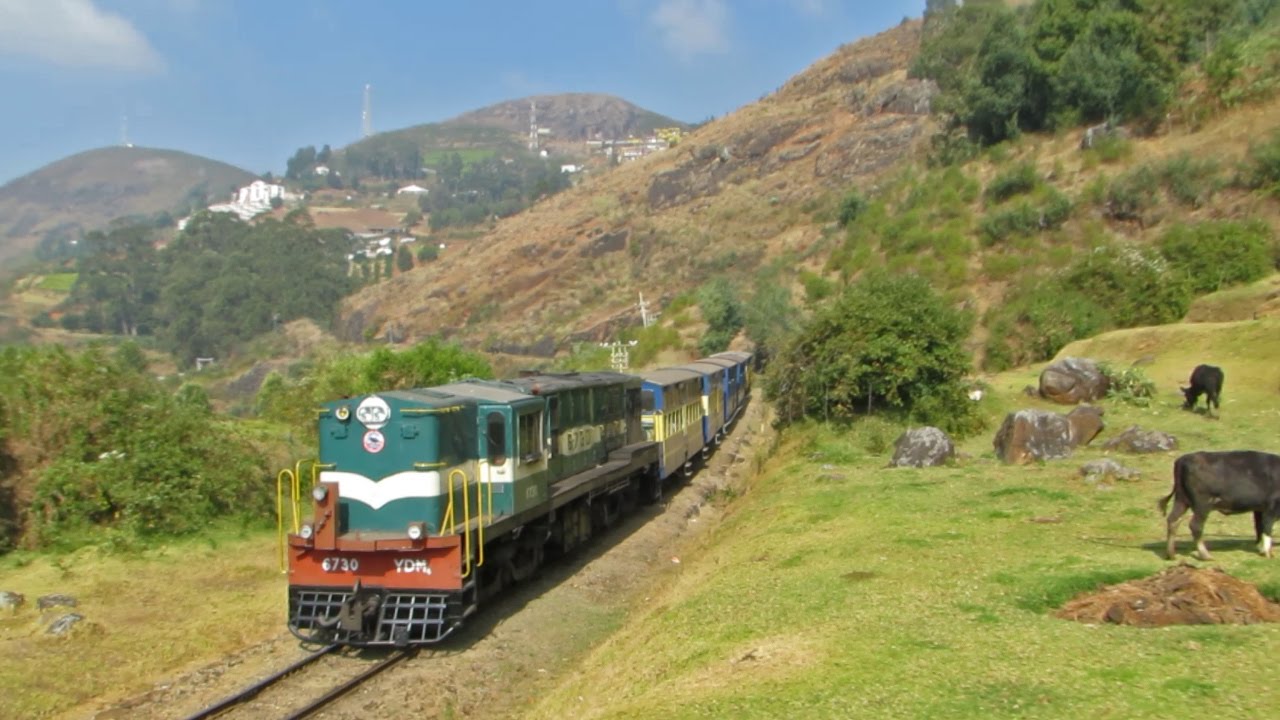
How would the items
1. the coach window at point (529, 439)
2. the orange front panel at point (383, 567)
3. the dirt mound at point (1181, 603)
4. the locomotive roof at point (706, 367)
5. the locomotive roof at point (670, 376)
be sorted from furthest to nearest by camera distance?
the locomotive roof at point (706, 367) → the locomotive roof at point (670, 376) → the coach window at point (529, 439) → the orange front panel at point (383, 567) → the dirt mound at point (1181, 603)

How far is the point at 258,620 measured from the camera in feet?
47.6

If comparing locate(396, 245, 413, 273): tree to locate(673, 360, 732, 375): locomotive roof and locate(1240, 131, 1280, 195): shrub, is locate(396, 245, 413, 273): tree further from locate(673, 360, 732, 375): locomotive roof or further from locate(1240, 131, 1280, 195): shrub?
locate(1240, 131, 1280, 195): shrub

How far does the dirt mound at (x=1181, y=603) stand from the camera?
31.1ft

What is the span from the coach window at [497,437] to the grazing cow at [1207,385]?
645 inches

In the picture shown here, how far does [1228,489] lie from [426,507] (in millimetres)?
9451

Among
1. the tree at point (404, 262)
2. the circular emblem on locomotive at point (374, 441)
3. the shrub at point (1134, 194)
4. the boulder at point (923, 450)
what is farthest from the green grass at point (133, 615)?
the tree at point (404, 262)

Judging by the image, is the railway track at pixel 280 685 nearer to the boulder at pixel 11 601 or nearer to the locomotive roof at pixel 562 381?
the boulder at pixel 11 601

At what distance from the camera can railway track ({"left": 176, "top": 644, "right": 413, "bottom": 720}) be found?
10617mm

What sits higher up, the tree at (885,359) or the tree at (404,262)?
the tree at (404,262)

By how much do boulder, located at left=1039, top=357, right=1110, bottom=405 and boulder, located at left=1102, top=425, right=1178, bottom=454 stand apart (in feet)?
18.2

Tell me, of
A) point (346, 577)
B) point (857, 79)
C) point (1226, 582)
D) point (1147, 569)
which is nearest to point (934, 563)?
point (1147, 569)

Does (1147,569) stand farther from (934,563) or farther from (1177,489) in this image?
(934,563)

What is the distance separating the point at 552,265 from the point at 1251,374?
8018cm

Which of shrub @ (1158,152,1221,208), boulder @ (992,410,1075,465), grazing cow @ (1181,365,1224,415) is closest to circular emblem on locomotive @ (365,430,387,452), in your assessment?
boulder @ (992,410,1075,465)
